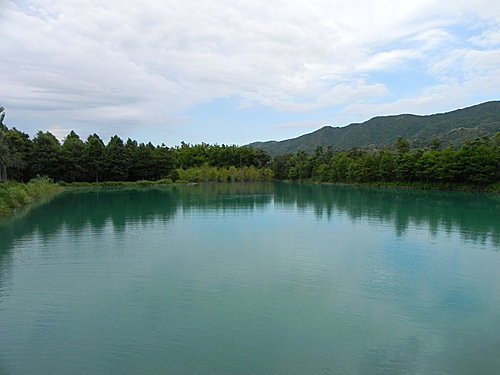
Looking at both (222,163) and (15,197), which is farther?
(222,163)

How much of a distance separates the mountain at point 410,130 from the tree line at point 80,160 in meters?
46.6

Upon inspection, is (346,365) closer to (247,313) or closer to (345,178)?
(247,313)

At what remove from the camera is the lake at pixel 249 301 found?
5629mm

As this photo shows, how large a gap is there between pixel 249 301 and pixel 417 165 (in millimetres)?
35810

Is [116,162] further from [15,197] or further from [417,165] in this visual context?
[417,165]

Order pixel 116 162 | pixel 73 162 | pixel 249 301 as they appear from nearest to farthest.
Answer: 1. pixel 249 301
2. pixel 73 162
3. pixel 116 162

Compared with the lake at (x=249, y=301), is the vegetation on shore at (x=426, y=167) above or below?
above

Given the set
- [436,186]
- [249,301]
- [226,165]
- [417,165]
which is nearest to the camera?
[249,301]

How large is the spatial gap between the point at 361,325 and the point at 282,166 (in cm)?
6116

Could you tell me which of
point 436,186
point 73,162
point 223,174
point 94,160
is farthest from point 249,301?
point 223,174

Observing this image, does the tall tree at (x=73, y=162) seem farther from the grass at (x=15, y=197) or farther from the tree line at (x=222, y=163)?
the grass at (x=15, y=197)

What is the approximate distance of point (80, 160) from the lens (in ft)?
153

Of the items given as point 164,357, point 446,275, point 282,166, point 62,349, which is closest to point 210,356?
point 164,357

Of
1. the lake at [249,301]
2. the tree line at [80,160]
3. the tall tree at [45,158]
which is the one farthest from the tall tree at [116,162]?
the lake at [249,301]
